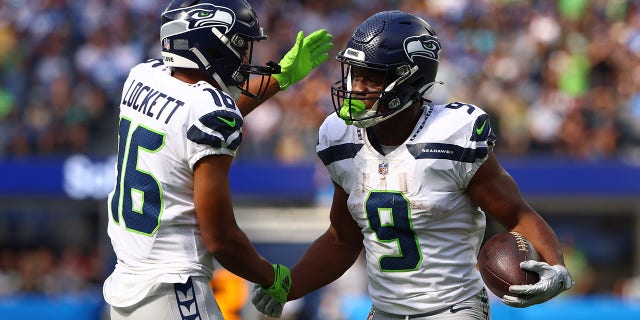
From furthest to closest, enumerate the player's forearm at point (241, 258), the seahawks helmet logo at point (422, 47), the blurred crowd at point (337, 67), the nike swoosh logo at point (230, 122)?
1. the blurred crowd at point (337, 67)
2. the seahawks helmet logo at point (422, 47)
3. the player's forearm at point (241, 258)
4. the nike swoosh logo at point (230, 122)

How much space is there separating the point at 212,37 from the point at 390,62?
756mm

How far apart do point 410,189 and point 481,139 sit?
0.36m

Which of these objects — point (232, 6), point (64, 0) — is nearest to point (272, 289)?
point (232, 6)

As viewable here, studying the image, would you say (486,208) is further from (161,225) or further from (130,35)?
(130,35)

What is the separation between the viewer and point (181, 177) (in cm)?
416

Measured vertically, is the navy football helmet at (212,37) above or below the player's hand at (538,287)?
above

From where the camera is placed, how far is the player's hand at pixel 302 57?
5094mm

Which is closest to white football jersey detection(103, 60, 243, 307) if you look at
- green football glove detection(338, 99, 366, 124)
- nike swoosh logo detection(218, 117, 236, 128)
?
nike swoosh logo detection(218, 117, 236, 128)

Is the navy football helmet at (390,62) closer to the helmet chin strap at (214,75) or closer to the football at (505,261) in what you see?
the helmet chin strap at (214,75)

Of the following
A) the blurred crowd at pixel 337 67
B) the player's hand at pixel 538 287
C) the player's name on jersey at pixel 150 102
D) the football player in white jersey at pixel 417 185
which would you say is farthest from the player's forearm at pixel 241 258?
the blurred crowd at pixel 337 67

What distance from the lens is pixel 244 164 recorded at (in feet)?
39.2

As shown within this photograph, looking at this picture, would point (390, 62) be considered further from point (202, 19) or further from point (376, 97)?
point (202, 19)

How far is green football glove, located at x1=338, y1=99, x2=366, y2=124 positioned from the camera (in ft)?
14.2

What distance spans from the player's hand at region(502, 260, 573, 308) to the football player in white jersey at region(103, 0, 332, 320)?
1.02 meters
